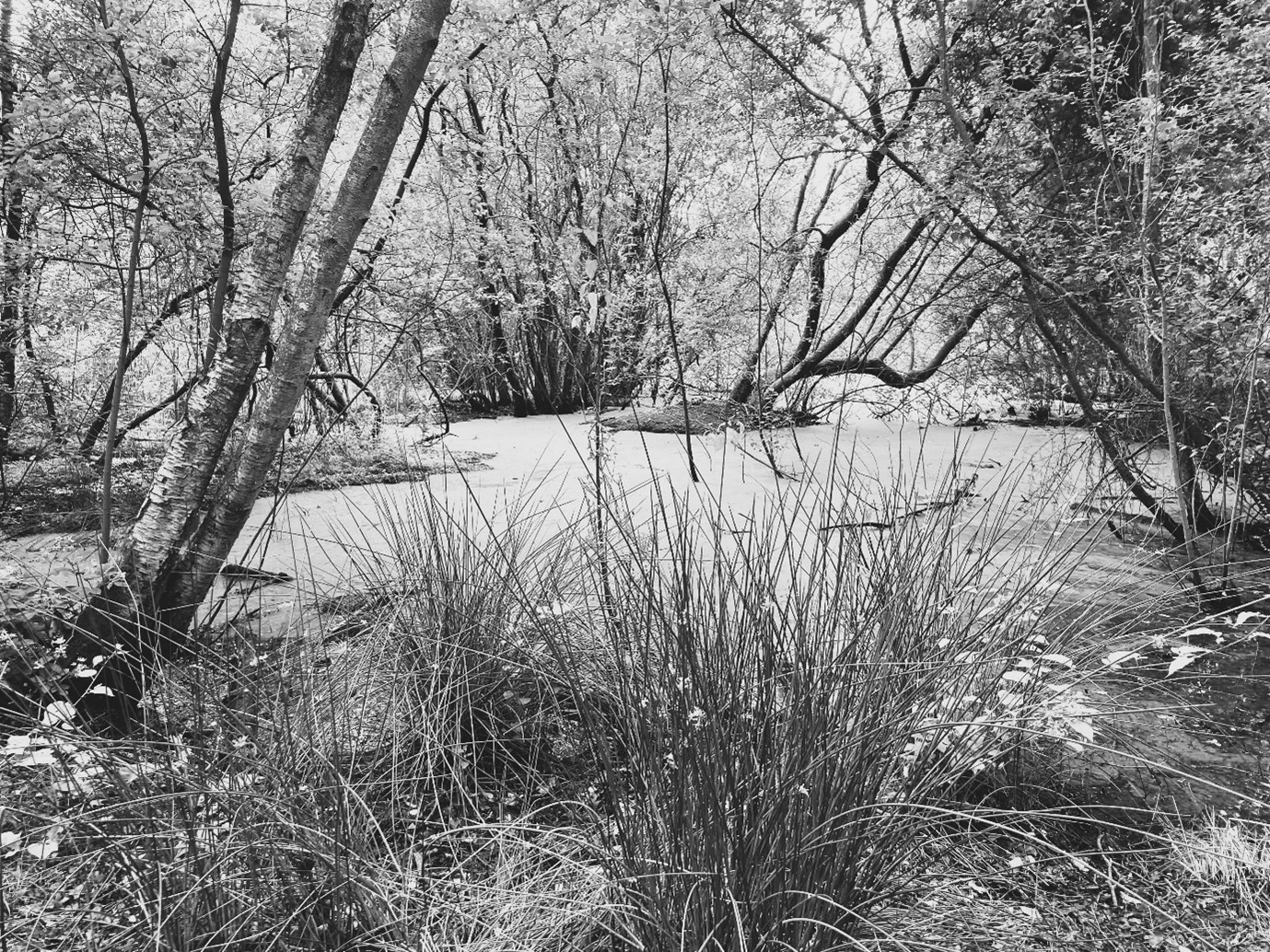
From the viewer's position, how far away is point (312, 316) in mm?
1816

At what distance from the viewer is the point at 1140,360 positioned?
2.76 m

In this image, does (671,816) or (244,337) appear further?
(244,337)

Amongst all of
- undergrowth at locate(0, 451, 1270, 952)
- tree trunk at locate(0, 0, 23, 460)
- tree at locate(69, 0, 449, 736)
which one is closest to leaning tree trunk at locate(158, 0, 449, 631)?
tree at locate(69, 0, 449, 736)

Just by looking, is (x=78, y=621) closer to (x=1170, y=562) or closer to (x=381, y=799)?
(x=381, y=799)

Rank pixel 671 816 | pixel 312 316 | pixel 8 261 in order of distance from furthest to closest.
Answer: pixel 8 261 < pixel 312 316 < pixel 671 816

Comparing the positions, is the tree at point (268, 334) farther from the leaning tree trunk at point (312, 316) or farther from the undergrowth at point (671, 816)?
the undergrowth at point (671, 816)

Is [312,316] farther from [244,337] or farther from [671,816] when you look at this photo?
[671,816]

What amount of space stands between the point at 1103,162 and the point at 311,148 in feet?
10.5

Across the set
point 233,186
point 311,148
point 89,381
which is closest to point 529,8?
point 233,186

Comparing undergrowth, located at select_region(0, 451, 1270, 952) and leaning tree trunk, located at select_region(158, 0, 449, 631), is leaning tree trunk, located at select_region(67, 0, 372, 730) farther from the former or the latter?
undergrowth, located at select_region(0, 451, 1270, 952)

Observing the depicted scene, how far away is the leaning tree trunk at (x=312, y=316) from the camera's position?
1.78 m

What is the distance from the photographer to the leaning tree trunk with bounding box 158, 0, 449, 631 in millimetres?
1780

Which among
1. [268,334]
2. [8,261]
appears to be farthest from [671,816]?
[8,261]

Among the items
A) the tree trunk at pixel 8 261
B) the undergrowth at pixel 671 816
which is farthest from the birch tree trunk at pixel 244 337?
the tree trunk at pixel 8 261
